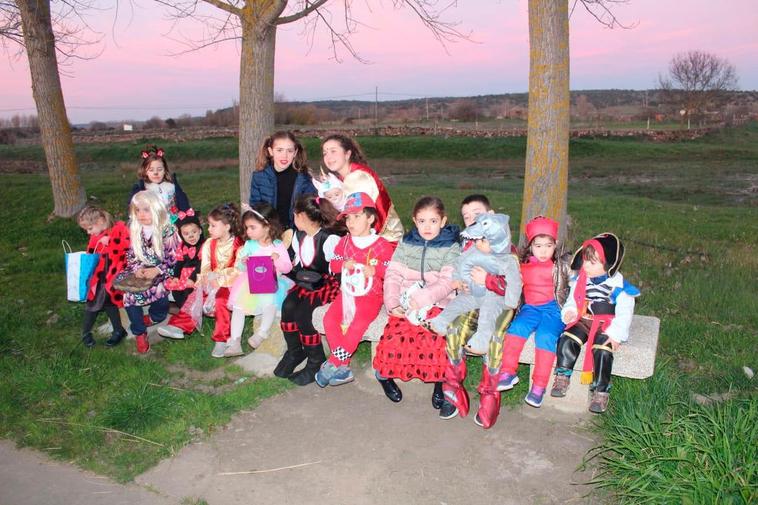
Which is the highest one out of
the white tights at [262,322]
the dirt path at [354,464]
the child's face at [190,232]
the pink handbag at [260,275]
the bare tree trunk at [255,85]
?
the bare tree trunk at [255,85]

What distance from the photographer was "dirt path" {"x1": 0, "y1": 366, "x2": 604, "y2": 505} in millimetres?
3596

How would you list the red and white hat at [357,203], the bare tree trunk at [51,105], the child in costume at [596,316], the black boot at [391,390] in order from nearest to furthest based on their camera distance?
the child in costume at [596,316] → the black boot at [391,390] → the red and white hat at [357,203] → the bare tree trunk at [51,105]

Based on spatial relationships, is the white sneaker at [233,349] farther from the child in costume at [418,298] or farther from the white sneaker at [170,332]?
the child in costume at [418,298]

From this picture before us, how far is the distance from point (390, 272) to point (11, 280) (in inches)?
224

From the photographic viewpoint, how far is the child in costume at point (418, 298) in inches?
171

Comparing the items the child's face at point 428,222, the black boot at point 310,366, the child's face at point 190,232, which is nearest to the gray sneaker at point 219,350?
the black boot at point 310,366

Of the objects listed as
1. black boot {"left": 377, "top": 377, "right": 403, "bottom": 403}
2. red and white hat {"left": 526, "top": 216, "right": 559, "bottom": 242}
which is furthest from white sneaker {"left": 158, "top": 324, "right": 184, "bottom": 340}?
red and white hat {"left": 526, "top": 216, "right": 559, "bottom": 242}

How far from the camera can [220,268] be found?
552 cm

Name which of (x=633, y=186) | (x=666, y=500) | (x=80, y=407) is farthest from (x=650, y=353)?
(x=633, y=186)

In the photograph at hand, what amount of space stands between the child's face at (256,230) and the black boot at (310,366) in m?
0.98

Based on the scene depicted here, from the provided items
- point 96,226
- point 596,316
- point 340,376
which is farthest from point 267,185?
point 596,316

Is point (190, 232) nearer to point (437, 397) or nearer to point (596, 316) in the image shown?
point (437, 397)

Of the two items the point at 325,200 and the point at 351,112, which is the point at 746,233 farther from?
the point at 351,112

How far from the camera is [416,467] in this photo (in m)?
3.82
